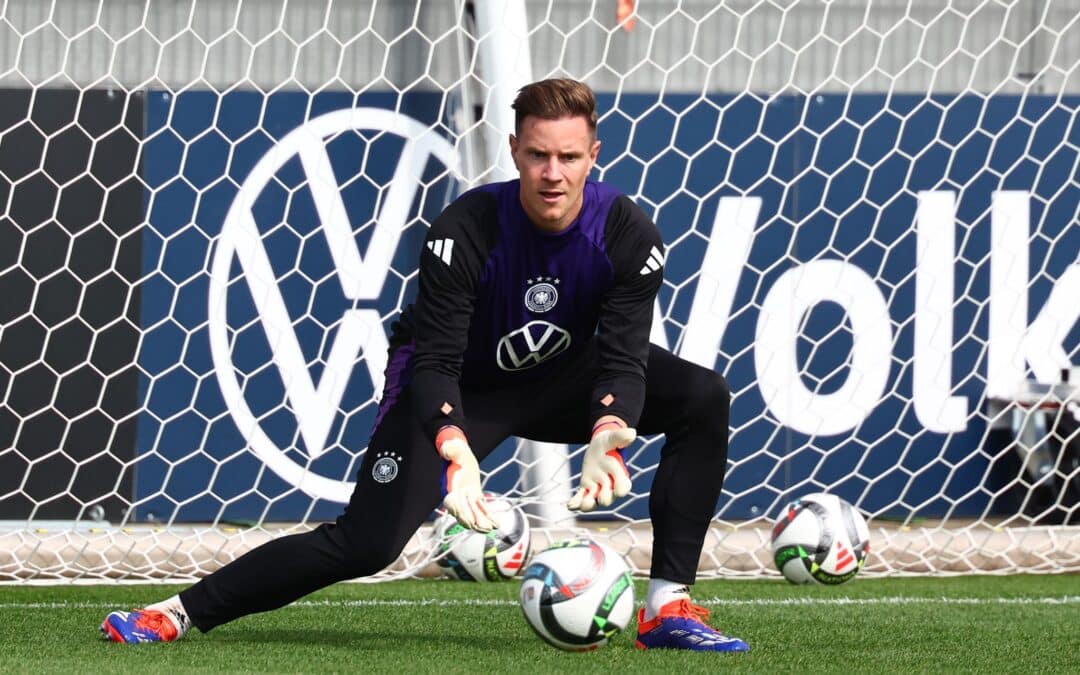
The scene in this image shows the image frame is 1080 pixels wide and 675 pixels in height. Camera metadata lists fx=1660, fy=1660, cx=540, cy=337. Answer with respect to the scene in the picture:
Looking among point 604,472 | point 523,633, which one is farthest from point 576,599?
point 523,633

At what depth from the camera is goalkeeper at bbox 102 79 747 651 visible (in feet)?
12.5

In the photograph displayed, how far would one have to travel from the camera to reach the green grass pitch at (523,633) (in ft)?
12.4

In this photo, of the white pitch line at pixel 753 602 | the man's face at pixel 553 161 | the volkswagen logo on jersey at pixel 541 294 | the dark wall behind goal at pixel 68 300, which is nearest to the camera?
the man's face at pixel 553 161

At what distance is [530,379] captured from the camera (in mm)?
4152

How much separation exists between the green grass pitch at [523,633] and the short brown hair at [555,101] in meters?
1.24

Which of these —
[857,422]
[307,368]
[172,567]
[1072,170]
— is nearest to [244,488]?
[307,368]

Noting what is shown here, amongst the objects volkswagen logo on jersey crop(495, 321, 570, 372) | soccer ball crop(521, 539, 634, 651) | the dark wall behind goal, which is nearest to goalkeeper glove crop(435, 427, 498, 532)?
soccer ball crop(521, 539, 634, 651)

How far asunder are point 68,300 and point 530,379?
325 cm

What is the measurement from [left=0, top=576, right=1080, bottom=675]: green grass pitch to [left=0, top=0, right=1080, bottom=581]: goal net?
51cm

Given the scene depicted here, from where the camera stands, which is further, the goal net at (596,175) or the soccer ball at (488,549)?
the goal net at (596,175)

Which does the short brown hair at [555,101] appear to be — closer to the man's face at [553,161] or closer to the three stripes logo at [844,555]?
the man's face at [553,161]

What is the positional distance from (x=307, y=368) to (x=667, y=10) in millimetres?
2233

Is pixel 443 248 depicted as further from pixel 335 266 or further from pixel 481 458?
pixel 335 266

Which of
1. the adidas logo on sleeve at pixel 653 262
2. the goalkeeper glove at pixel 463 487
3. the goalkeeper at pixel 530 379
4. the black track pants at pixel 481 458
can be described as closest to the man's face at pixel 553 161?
the goalkeeper at pixel 530 379
